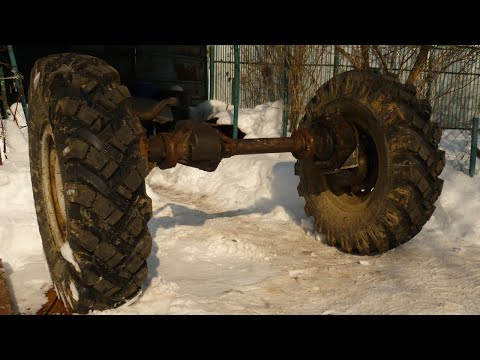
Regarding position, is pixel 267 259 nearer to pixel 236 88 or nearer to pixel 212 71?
pixel 236 88

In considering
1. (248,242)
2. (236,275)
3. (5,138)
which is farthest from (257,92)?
(236,275)

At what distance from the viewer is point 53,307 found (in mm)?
2863

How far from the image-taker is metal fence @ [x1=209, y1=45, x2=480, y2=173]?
27.6ft

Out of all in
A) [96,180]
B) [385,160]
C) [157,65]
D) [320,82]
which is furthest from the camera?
[157,65]

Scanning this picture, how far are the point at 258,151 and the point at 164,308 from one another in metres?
1.43

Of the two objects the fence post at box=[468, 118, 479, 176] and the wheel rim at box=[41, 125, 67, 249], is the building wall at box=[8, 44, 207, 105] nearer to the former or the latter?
the fence post at box=[468, 118, 479, 176]

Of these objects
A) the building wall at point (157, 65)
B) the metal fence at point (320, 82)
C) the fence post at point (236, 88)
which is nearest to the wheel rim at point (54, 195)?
the metal fence at point (320, 82)

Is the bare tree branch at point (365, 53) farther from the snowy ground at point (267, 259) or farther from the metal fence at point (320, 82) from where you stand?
the snowy ground at point (267, 259)

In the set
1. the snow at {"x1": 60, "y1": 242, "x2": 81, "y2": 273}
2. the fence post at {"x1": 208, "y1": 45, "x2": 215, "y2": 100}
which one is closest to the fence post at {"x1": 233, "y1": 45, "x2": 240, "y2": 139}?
the fence post at {"x1": 208, "y1": 45, "x2": 215, "y2": 100}

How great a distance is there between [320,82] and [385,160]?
7311 millimetres

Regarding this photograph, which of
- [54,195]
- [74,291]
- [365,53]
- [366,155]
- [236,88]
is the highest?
[365,53]

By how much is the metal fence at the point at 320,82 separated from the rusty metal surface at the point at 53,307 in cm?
535

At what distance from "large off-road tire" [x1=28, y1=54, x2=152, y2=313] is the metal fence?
5.10 metres

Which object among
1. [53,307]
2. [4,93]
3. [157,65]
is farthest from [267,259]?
[157,65]
